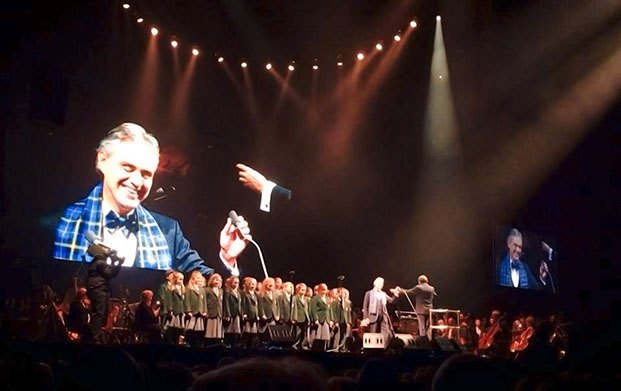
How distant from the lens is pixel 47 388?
2.97m

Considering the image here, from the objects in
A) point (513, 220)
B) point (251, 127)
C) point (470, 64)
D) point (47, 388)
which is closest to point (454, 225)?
point (513, 220)

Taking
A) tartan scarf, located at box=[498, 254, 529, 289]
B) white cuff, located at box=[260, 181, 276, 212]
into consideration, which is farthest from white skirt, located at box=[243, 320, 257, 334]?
tartan scarf, located at box=[498, 254, 529, 289]

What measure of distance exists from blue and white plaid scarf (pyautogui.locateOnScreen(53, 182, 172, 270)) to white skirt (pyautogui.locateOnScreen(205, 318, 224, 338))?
2071mm

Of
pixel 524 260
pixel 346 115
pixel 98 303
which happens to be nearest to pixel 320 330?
pixel 98 303

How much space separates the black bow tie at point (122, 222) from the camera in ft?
47.8

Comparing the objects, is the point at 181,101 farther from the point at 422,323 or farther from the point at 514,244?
the point at 514,244

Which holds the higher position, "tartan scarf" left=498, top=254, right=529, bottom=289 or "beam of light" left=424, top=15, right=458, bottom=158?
"beam of light" left=424, top=15, right=458, bottom=158

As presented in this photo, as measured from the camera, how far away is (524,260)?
21328 millimetres

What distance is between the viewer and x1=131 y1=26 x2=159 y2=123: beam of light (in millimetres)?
15989

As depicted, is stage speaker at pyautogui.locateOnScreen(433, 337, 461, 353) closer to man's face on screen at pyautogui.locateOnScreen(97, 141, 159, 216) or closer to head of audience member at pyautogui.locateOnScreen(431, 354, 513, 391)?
man's face on screen at pyautogui.locateOnScreen(97, 141, 159, 216)

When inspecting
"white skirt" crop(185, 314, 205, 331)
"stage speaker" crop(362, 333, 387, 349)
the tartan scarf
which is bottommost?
"stage speaker" crop(362, 333, 387, 349)

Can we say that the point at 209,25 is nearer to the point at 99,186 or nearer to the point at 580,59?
the point at 99,186

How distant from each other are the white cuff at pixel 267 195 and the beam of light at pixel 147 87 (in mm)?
4074

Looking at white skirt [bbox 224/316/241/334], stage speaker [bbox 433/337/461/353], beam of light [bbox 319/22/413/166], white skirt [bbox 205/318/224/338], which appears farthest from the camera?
beam of light [bbox 319/22/413/166]
